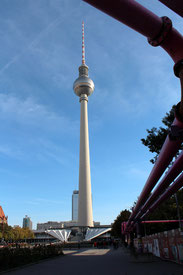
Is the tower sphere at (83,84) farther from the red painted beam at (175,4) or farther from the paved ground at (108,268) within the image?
the red painted beam at (175,4)

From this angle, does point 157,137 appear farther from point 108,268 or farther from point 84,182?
point 84,182

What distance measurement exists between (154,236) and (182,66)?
20.7 m

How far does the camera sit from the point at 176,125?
16.1ft

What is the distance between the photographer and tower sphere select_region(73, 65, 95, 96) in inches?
3917

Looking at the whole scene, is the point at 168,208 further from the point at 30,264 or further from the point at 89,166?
the point at 89,166

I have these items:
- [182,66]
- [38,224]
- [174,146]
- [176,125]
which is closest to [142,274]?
[174,146]

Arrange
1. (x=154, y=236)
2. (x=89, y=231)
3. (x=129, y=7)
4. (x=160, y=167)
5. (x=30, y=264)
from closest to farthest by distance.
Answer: (x=129, y=7)
(x=160, y=167)
(x=30, y=264)
(x=154, y=236)
(x=89, y=231)

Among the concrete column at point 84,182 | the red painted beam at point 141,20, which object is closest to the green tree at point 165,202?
the red painted beam at point 141,20

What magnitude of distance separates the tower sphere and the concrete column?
37.7ft

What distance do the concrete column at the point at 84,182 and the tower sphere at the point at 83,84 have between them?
37.7 ft

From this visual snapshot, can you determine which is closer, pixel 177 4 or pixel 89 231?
pixel 177 4

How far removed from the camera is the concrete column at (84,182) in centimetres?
8662

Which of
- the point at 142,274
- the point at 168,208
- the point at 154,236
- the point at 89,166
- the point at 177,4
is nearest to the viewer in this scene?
the point at 177,4

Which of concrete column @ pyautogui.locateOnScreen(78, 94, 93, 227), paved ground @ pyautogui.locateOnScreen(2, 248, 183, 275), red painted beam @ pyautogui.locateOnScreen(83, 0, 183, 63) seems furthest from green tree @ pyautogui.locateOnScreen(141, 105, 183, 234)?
concrete column @ pyautogui.locateOnScreen(78, 94, 93, 227)
